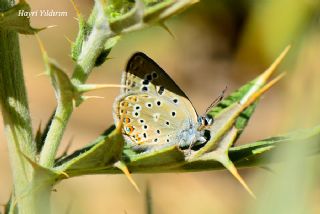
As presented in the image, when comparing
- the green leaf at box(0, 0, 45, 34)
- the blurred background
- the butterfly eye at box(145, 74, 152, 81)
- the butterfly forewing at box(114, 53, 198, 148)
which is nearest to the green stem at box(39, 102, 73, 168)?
the green leaf at box(0, 0, 45, 34)

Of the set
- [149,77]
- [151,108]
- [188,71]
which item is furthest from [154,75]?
[188,71]

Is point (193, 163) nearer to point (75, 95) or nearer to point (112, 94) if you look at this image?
point (75, 95)

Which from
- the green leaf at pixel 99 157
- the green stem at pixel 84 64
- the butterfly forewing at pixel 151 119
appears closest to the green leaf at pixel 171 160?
the green leaf at pixel 99 157

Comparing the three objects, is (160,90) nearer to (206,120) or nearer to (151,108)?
(151,108)

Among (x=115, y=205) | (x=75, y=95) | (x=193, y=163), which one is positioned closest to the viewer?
(x=75, y=95)

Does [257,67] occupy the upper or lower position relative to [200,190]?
upper

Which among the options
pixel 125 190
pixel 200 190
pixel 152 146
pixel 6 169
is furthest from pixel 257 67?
pixel 152 146
